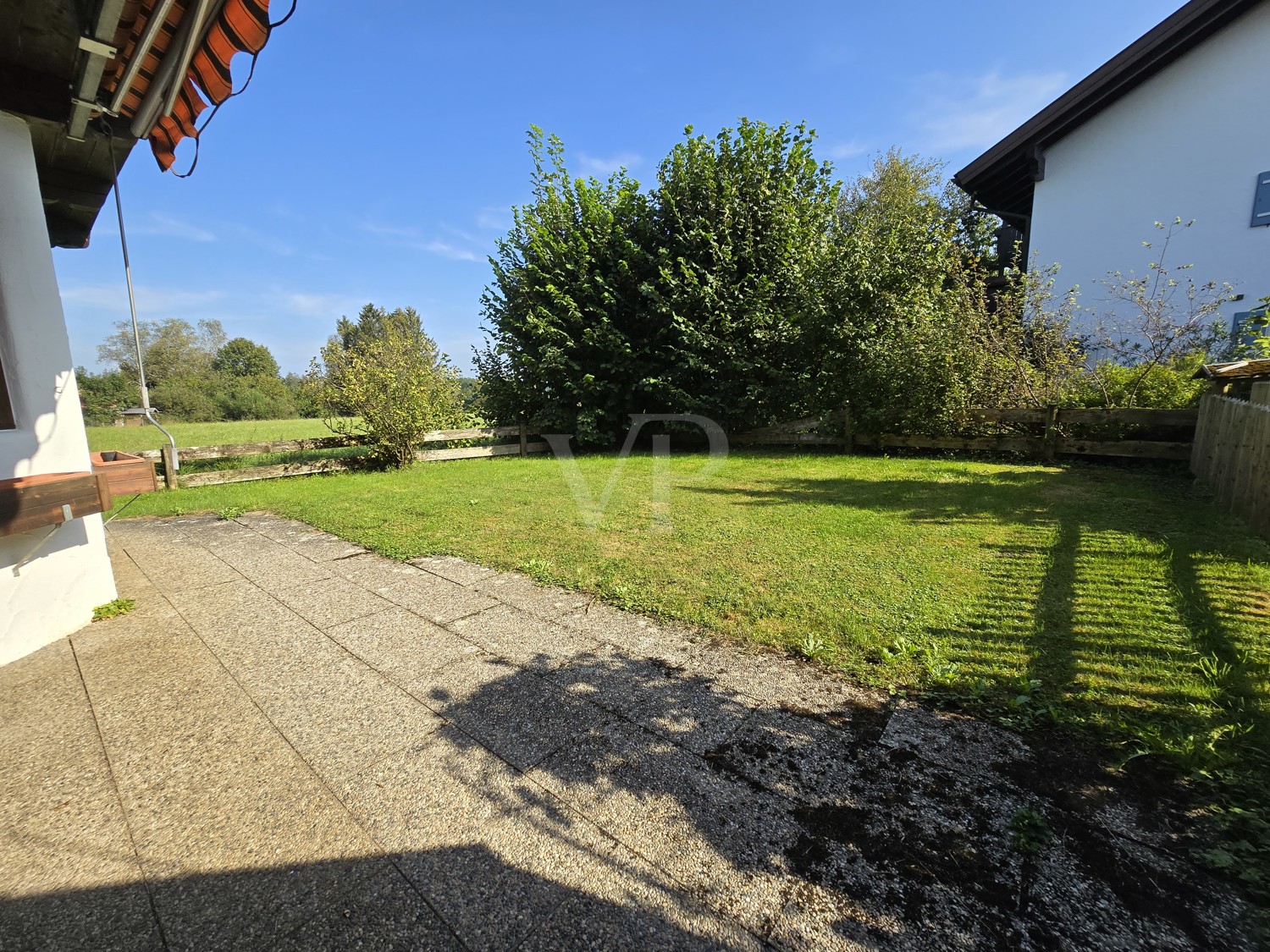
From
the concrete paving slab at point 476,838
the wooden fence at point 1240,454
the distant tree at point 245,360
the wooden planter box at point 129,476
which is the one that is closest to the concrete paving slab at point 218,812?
the concrete paving slab at point 476,838

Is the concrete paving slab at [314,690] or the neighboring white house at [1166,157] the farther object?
the neighboring white house at [1166,157]

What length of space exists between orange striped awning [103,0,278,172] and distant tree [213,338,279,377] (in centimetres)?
6236

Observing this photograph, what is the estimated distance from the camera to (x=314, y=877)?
1453 millimetres

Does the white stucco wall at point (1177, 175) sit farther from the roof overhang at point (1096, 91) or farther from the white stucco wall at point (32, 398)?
the white stucco wall at point (32, 398)

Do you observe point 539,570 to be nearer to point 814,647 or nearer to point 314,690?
point 314,690

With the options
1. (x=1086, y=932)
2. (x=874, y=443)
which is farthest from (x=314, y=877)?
(x=874, y=443)

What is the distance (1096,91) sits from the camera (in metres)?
11.8

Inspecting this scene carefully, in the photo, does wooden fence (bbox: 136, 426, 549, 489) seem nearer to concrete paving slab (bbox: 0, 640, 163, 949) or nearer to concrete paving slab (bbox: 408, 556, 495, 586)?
concrete paving slab (bbox: 408, 556, 495, 586)

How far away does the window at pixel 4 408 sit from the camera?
2752 mm

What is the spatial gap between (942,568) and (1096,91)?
1528 centimetres

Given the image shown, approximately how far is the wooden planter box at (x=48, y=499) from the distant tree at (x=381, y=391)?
23.5ft

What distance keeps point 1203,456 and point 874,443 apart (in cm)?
459

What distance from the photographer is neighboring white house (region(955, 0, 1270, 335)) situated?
1050cm

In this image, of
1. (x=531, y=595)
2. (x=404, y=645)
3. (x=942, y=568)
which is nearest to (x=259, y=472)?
(x=531, y=595)
